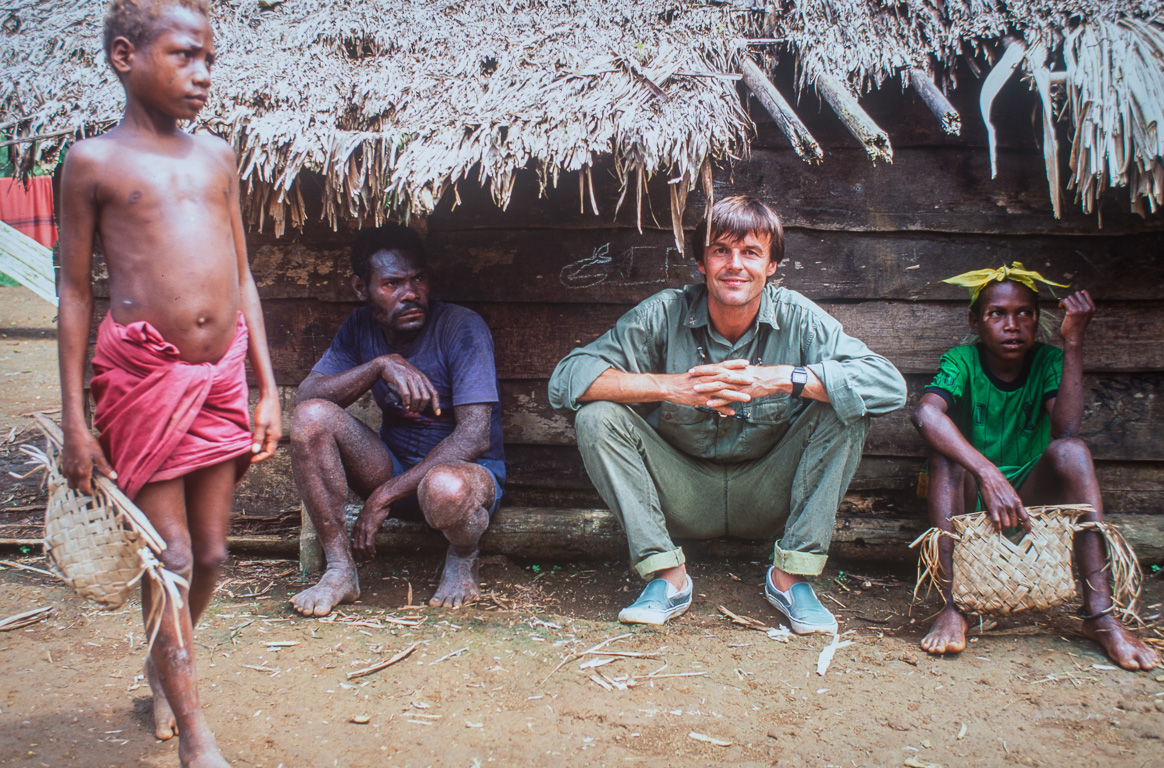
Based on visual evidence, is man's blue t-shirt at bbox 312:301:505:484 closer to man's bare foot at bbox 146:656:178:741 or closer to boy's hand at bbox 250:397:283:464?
boy's hand at bbox 250:397:283:464

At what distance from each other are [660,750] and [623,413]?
117 centimetres

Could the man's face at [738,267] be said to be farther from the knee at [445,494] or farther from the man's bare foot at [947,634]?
the man's bare foot at [947,634]

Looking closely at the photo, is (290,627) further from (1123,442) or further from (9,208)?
(9,208)

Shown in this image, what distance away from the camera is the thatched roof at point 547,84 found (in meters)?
2.58

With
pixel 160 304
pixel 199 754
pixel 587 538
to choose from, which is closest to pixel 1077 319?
pixel 587 538

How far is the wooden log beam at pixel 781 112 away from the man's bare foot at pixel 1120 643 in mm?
1757

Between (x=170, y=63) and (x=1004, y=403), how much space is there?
283 centimetres

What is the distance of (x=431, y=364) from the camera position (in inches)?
119

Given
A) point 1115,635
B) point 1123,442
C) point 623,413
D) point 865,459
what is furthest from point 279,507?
point 1123,442

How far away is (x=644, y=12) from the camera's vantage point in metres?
3.07

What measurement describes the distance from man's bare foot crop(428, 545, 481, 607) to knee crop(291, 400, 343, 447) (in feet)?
2.28

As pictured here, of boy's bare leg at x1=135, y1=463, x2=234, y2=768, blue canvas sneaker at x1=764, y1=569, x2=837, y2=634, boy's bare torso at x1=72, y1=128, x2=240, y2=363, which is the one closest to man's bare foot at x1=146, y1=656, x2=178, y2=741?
boy's bare leg at x1=135, y1=463, x2=234, y2=768

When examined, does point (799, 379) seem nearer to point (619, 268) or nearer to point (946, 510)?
point (946, 510)

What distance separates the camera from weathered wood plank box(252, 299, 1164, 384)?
3.10 metres
